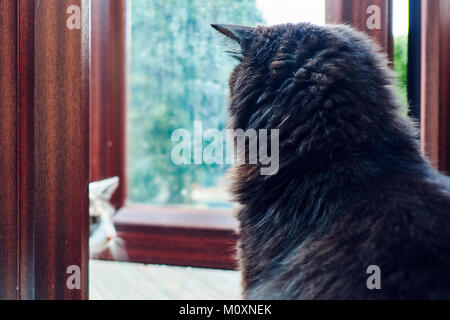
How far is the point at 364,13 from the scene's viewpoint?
2.56 ft

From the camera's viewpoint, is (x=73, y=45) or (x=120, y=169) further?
(x=120, y=169)

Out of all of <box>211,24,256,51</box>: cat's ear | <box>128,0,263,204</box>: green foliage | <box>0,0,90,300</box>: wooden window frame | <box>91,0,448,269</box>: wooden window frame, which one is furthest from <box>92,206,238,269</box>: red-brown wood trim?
<box>211,24,256,51</box>: cat's ear

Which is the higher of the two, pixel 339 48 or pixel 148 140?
pixel 339 48

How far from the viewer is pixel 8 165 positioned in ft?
2.49

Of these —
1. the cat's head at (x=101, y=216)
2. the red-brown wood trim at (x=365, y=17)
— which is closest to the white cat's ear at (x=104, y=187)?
the cat's head at (x=101, y=216)

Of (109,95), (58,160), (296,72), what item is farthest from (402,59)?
(109,95)

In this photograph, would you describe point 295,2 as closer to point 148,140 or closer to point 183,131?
point 183,131

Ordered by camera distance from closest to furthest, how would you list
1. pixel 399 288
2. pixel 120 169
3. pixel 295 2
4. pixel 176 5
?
pixel 399 288 → pixel 295 2 → pixel 176 5 → pixel 120 169

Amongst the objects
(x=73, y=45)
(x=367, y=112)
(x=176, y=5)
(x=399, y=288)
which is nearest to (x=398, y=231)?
(x=399, y=288)

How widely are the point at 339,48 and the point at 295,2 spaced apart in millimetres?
392

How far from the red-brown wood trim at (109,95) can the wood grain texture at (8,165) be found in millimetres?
776

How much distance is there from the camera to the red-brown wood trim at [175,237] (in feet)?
4.77
